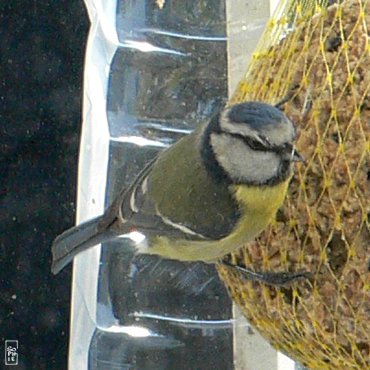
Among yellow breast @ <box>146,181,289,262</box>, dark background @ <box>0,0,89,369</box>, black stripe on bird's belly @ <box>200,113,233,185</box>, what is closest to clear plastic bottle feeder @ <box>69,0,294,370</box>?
dark background @ <box>0,0,89,369</box>

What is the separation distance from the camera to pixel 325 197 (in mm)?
1107

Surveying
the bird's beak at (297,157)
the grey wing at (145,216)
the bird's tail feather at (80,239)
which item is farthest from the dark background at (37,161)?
the bird's beak at (297,157)

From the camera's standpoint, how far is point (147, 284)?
1788 mm

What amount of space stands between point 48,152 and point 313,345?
3.53 ft

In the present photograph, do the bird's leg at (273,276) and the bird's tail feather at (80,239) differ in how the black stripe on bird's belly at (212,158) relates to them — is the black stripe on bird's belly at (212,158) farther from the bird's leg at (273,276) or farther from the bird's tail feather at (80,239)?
the bird's tail feather at (80,239)

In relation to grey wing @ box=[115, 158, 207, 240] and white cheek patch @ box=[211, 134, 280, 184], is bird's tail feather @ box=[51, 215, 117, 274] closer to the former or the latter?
grey wing @ box=[115, 158, 207, 240]

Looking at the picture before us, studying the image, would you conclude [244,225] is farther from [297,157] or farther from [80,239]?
[80,239]

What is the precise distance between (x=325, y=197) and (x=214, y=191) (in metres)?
0.18

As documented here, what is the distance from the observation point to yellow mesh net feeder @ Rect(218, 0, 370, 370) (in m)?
1.08

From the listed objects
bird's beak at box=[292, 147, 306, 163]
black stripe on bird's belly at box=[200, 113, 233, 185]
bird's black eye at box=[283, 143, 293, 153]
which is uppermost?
bird's black eye at box=[283, 143, 293, 153]

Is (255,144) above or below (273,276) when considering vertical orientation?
above

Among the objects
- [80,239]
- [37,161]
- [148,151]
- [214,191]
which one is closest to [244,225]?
[214,191]

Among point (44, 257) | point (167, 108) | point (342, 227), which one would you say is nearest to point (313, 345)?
point (342, 227)

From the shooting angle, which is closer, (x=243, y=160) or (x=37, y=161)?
(x=243, y=160)
